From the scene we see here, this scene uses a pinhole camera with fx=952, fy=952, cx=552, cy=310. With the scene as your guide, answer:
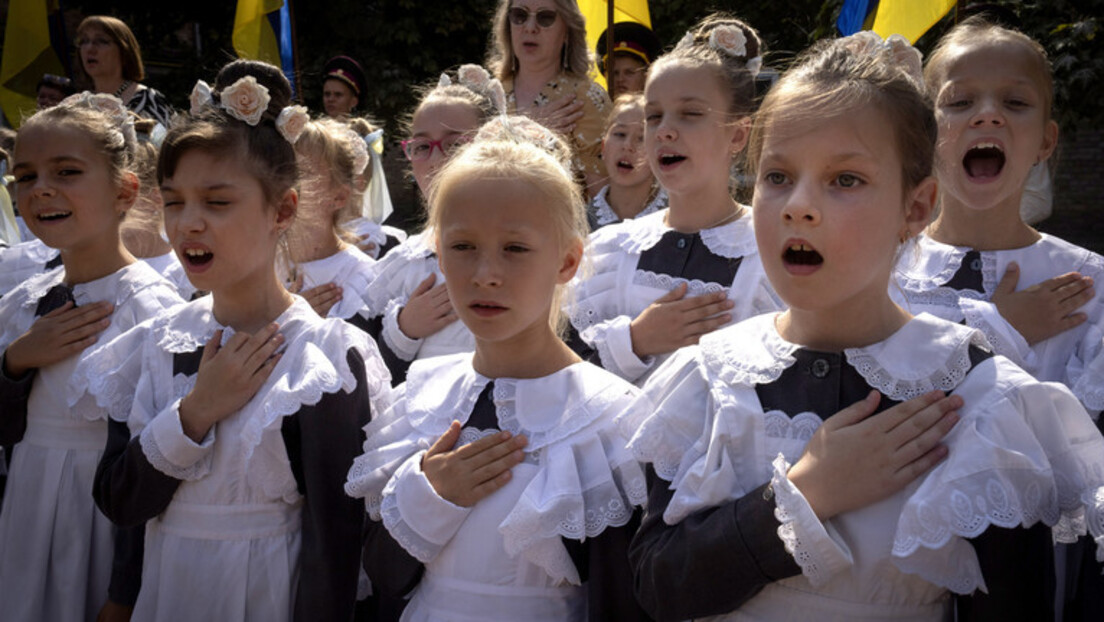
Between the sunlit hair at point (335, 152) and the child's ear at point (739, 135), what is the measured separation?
5.96 feet

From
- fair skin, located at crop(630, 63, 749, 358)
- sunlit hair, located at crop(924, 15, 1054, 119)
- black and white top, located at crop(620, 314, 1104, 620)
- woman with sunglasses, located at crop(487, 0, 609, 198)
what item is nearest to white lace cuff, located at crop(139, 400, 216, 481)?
black and white top, located at crop(620, 314, 1104, 620)

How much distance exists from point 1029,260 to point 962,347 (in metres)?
1.21

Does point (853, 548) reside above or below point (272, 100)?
below

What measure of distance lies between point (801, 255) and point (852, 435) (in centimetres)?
37

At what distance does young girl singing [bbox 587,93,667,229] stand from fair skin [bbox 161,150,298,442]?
1.99m

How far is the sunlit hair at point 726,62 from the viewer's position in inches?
124

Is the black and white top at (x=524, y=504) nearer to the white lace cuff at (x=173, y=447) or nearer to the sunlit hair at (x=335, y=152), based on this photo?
the white lace cuff at (x=173, y=447)

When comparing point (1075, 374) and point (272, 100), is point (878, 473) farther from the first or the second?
point (272, 100)

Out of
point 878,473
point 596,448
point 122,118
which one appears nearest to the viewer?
point 878,473

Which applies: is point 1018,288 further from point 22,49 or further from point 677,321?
point 22,49

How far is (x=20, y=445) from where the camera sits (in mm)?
3307

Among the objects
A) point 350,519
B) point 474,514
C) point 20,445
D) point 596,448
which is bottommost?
point 20,445

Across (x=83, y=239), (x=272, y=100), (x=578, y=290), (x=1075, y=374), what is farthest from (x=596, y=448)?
(x=83, y=239)

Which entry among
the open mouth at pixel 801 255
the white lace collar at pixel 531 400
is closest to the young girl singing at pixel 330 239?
the white lace collar at pixel 531 400
